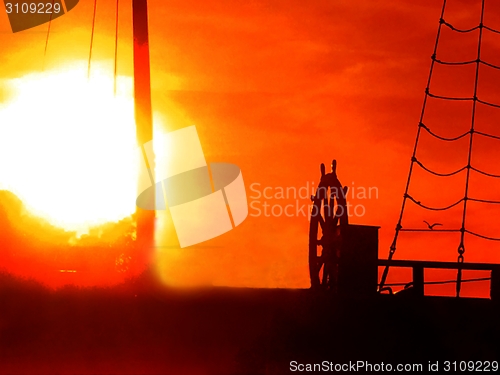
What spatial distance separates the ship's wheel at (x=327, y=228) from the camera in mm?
18297

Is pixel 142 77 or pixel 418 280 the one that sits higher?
pixel 142 77

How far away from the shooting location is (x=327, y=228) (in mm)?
19234

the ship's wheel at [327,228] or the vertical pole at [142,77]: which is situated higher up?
the vertical pole at [142,77]

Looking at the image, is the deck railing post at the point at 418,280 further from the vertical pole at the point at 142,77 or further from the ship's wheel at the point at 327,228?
the vertical pole at the point at 142,77

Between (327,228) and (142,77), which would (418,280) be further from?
(142,77)

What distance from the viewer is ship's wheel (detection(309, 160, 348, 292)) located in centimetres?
1830

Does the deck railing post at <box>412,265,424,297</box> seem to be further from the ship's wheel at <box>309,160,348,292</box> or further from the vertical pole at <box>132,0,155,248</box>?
the vertical pole at <box>132,0,155,248</box>

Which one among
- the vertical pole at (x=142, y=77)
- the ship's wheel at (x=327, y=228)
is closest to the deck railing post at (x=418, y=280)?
the ship's wheel at (x=327, y=228)

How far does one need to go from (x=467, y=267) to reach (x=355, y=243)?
2.26m

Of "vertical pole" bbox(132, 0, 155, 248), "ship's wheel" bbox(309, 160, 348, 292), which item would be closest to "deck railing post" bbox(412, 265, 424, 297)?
"ship's wheel" bbox(309, 160, 348, 292)

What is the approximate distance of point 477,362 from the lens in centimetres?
1619

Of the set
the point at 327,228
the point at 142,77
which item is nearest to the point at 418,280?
the point at 327,228

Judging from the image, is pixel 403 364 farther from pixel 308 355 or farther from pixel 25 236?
pixel 25 236

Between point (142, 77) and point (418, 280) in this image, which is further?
point (142, 77)
